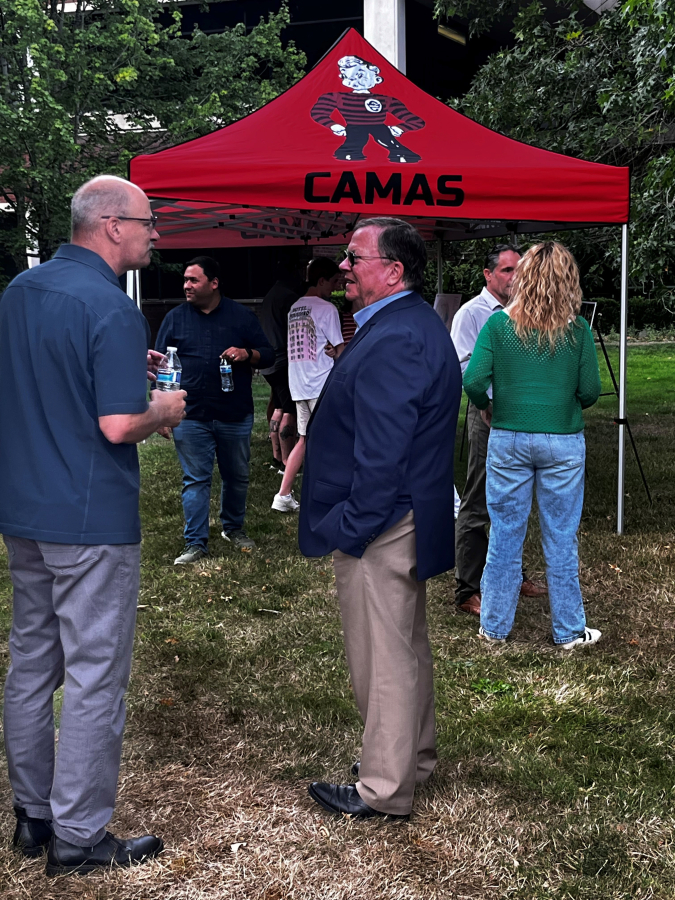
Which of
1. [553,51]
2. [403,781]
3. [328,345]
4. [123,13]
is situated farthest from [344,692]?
[123,13]

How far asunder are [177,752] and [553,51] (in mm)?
11109

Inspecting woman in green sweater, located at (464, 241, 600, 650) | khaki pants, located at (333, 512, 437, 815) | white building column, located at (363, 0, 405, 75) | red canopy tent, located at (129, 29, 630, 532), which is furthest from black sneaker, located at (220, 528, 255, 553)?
white building column, located at (363, 0, 405, 75)

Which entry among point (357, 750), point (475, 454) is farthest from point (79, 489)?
point (475, 454)

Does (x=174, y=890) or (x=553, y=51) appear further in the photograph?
(x=553, y=51)

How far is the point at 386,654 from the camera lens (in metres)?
3.22

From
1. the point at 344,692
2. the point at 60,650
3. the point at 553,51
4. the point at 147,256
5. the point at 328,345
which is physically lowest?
the point at 344,692

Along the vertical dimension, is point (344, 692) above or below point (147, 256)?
below

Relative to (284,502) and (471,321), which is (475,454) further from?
(284,502)

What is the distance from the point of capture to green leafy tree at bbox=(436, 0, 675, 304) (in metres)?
10.2

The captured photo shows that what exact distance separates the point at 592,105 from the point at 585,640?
8.99 m

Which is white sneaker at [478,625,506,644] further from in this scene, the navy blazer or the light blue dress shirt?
the light blue dress shirt

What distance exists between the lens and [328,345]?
8.07m

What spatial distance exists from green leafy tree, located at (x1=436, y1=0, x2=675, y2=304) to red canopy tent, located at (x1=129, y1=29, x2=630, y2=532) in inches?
130

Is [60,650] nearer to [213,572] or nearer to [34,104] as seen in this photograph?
[213,572]
